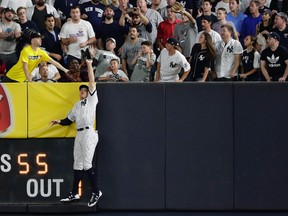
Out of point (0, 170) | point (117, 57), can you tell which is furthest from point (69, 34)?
point (0, 170)

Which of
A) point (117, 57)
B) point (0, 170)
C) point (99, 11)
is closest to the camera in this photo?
point (0, 170)

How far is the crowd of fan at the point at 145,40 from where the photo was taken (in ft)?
67.7

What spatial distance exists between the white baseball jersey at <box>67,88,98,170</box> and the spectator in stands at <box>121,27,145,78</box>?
3217 mm

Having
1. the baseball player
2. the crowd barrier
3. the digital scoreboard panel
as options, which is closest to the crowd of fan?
the crowd barrier

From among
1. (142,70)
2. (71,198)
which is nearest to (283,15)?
(142,70)

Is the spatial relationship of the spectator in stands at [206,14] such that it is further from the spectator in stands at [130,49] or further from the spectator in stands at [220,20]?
the spectator in stands at [130,49]

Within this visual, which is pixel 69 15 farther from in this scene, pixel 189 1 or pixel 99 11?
pixel 189 1

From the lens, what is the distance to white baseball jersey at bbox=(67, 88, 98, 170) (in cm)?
1925

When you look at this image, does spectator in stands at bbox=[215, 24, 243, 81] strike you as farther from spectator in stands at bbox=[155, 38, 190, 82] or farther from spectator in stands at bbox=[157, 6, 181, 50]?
spectator in stands at bbox=[157, 6, 181, 50]

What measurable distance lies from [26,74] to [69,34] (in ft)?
8.92

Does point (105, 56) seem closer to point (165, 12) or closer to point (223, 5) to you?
point (165, 12)

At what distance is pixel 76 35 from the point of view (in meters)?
22.7

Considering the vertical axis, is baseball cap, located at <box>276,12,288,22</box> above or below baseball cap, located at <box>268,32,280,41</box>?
above

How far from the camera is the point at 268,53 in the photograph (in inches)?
810
